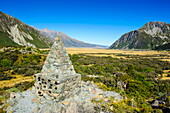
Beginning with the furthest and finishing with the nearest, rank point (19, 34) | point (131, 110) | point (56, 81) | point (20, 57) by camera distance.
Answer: point (19, 34)
point (20, 57)
point (131, 110)
point (56, 81)

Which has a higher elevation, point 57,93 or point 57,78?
point 57,78

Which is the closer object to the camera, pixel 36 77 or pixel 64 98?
pixel 64 98

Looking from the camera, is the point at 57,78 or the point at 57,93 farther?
the point at 57,78

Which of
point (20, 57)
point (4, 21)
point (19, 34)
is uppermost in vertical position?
point (4, 21)

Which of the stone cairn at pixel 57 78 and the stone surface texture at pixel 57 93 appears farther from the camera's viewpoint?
the stone cairn at pixel 57 78

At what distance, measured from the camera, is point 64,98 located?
701 centimetres

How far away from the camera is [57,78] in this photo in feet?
23.0

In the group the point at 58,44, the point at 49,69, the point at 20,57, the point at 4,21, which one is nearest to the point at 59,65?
the point at 49,69

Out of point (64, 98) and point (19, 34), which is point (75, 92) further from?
point (19, 34)

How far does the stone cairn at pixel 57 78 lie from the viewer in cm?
684

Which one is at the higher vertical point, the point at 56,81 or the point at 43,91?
the point at 56,81

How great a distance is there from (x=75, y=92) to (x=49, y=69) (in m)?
2.10

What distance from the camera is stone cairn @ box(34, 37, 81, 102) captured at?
6.84 metres

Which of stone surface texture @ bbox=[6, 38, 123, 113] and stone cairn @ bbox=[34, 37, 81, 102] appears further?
stone cairn @ bbox=[34, 37, 81, 102]
